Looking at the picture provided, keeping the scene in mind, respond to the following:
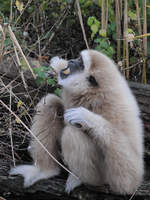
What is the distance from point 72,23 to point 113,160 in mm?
3037

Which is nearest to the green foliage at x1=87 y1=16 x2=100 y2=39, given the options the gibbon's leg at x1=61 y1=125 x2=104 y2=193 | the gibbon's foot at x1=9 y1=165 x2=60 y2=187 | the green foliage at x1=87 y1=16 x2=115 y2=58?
the green foliage at x1=87 y1=16 x2=115 y2=58

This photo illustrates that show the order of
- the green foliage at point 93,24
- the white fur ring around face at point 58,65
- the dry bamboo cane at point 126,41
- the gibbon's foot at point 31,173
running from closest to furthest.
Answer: the gibbon's foot at point 31,173 → the white fur ring around face at point 58,65 → the dry bamboo cane at point 126,41 → the green foliage at point 93,24

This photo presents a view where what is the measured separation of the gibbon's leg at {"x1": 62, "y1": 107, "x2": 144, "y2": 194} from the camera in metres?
2.87

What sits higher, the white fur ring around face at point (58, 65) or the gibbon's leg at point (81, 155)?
the white fur ring around face at point (58, 65)

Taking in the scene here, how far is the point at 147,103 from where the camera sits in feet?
13.0

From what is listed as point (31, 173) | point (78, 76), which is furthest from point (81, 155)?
point (78, 76)

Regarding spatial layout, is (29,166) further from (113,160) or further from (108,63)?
(108,63)

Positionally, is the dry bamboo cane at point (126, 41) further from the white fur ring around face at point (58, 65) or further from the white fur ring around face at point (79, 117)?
the white fur ring around face at point (79, 117)

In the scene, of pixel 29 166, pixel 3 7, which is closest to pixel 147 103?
pixel 29 166

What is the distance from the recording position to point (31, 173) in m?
3.26

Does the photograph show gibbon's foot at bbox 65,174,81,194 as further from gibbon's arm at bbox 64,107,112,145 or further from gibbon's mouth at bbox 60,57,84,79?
gibbon's mouth at bbox 60,57,84,79

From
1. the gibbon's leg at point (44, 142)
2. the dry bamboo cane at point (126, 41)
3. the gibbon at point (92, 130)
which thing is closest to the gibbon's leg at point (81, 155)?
the gibbon at point (92, 130)

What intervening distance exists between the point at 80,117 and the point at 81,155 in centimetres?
34

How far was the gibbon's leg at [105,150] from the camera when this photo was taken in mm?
2871
